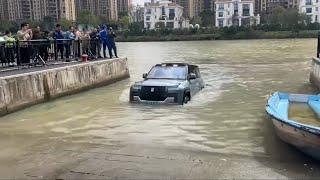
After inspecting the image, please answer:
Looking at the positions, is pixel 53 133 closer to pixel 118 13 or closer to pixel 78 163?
pixel 78 163

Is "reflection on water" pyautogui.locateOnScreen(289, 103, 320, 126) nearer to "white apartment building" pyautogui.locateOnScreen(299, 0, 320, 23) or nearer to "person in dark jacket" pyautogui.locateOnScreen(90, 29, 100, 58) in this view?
"person in dark jacket" pyautogui.locateOnScreen(90, 29, 100, 58)

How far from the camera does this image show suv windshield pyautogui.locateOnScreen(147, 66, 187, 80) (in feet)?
53.3

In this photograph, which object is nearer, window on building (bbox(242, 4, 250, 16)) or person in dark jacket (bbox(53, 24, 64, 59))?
person in dark jacket (bbox(53, 24, 64, 59))

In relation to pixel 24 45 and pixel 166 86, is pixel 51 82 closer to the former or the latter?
pixel 24 45

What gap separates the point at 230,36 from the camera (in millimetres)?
111188

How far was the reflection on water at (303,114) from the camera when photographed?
11333mm

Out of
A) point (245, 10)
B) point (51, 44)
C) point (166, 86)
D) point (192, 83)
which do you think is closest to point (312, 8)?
point (245, 10)

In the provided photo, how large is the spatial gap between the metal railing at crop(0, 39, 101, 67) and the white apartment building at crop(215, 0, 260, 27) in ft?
428

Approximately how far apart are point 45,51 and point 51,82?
331cm

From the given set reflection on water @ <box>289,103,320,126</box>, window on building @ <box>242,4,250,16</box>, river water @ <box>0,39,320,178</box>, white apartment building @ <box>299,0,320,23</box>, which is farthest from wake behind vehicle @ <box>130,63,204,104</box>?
window on building @ <box>242,4,250,16</box>

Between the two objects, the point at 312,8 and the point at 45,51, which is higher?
the point at 312,8

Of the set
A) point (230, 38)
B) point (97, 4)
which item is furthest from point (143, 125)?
point (97, 4)

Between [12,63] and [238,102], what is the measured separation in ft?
27.7

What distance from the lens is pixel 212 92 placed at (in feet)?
63.0
